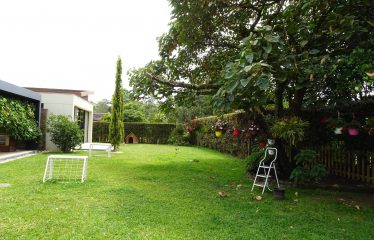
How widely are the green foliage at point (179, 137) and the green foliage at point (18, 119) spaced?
37.9 ft

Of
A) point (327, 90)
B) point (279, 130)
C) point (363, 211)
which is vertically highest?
point (327, 90)

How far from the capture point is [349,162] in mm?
7637

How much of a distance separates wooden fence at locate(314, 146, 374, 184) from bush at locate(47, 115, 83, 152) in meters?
9.86

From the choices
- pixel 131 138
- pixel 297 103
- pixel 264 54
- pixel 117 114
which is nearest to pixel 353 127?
pixel 297 103

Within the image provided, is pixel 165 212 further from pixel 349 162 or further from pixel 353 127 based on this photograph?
pixel 349 162

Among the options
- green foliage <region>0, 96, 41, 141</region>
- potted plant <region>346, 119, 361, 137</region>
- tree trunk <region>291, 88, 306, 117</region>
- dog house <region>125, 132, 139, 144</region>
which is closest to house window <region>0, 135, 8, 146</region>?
green foliage <region>0, 96, 41, 141</region>

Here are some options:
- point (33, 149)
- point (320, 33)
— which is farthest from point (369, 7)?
point (33, 149)

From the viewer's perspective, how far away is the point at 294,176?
255 inches

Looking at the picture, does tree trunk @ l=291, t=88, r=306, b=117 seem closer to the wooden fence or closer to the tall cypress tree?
the wooden fence

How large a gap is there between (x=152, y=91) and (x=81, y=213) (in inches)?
218

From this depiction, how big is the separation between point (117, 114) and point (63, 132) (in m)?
3.93

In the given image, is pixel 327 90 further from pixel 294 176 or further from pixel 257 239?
pixel 257 239

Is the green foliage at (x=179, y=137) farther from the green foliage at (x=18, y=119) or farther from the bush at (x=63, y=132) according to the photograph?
the green foliage at (x=18, y=119)

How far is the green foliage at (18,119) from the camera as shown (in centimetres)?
1022
